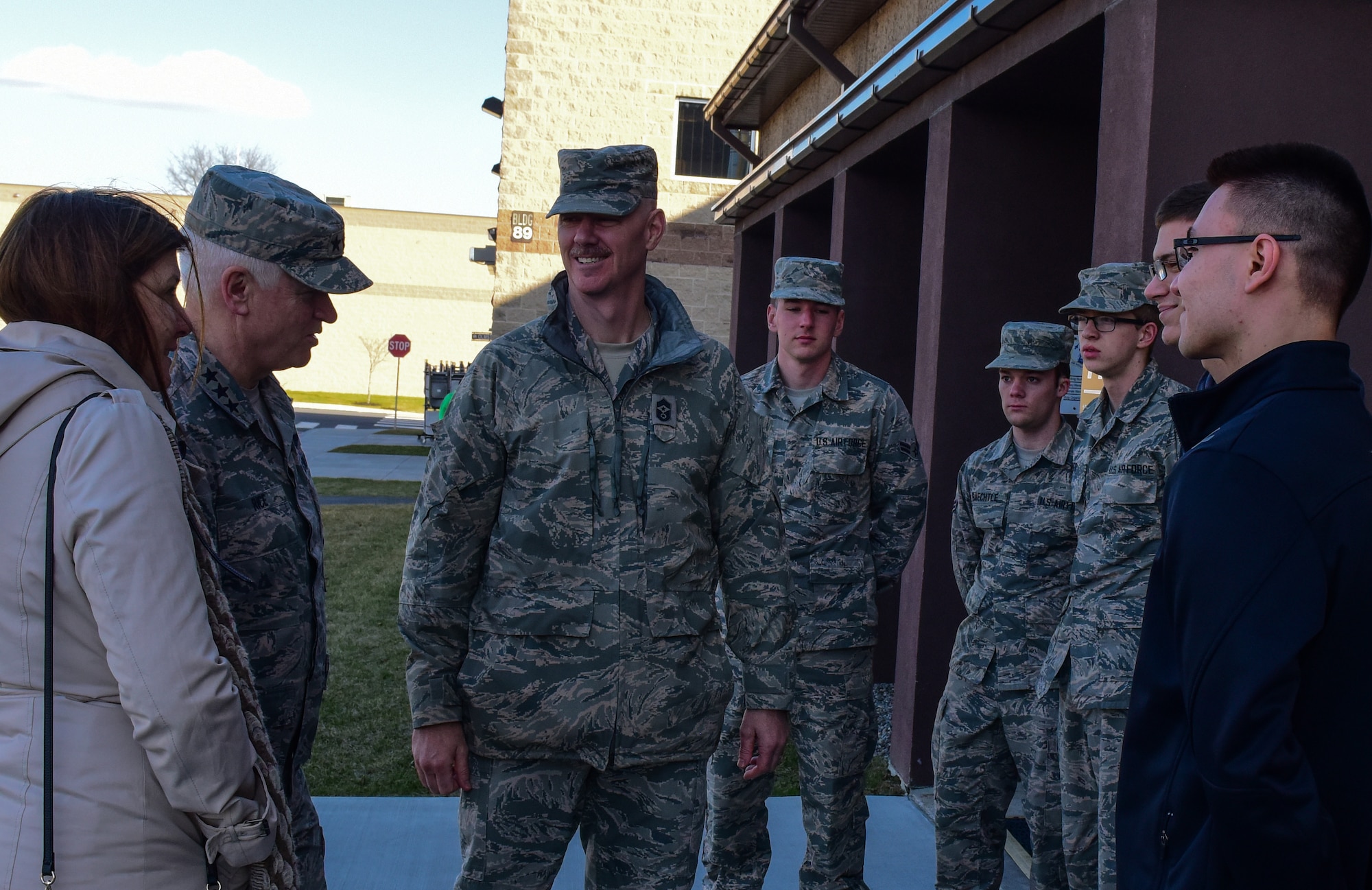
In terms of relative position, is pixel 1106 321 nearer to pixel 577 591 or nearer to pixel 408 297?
pixel 577 591

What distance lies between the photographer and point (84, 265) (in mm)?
1686

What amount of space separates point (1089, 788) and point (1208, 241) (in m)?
2.00

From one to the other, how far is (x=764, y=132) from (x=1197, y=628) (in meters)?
11.1

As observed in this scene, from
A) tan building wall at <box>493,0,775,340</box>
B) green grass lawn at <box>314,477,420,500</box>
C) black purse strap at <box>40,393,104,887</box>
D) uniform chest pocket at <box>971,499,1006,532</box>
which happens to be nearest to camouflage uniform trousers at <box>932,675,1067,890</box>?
uniform chest pocket at <box>971,499,1006,532</box>

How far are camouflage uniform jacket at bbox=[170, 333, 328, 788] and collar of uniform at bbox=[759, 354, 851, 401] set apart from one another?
2246mm

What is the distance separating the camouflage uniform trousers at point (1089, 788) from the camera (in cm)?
303

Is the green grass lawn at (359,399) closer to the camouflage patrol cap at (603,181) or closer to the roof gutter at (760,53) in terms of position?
the roof gutter at (760,53)

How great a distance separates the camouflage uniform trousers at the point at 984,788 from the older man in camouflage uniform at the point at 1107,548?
0.97 feet

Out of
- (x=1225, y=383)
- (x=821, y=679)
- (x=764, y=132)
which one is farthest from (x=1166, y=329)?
(x=764, y=132)

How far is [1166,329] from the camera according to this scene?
2.75 metres

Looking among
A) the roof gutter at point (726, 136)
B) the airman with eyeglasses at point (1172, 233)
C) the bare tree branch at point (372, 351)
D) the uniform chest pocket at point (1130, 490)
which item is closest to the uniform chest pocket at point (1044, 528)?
the uniform chest pocket at point (1130, 490)

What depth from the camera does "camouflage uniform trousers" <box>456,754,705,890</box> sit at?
8.24 ft

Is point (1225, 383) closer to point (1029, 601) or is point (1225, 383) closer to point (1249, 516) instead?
point (1249, 516)

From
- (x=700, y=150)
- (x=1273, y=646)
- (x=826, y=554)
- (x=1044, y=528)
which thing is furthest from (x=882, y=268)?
(x=700, y=150)
